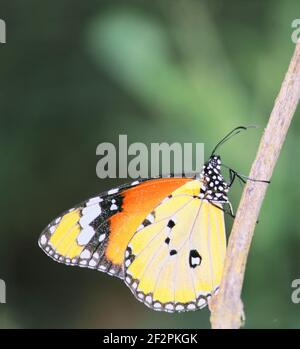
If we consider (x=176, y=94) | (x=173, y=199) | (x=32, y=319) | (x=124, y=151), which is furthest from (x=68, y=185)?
(x=173, y=199)

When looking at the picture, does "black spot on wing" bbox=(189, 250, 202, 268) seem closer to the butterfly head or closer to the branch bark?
the butterfly head

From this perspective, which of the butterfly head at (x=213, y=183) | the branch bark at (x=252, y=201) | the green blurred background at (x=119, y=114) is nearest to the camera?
the branch bark at (x=252, y=201)

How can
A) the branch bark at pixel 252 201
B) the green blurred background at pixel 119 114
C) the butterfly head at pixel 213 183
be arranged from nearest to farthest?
the branch bark at pixel 252 201 < the butterfly head at pixel 213 183 < the green blurred background at pixel 119 114

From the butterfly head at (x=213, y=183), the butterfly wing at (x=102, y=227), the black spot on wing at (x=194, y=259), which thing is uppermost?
the butterfly head at (x=213, y=183)

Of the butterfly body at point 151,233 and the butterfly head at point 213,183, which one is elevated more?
the butterfly head at point 213,183

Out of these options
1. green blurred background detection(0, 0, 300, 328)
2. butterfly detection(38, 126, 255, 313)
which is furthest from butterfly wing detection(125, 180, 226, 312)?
green blurred background detection(0, 0, 300, 328)

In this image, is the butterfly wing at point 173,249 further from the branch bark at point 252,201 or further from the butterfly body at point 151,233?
the branch bark at point 252,201

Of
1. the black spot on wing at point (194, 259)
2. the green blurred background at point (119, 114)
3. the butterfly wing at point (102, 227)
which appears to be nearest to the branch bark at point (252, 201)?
the black spot on wing at point (194, 259)

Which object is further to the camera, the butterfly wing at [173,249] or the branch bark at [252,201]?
the butterfly wing at [173,249]
